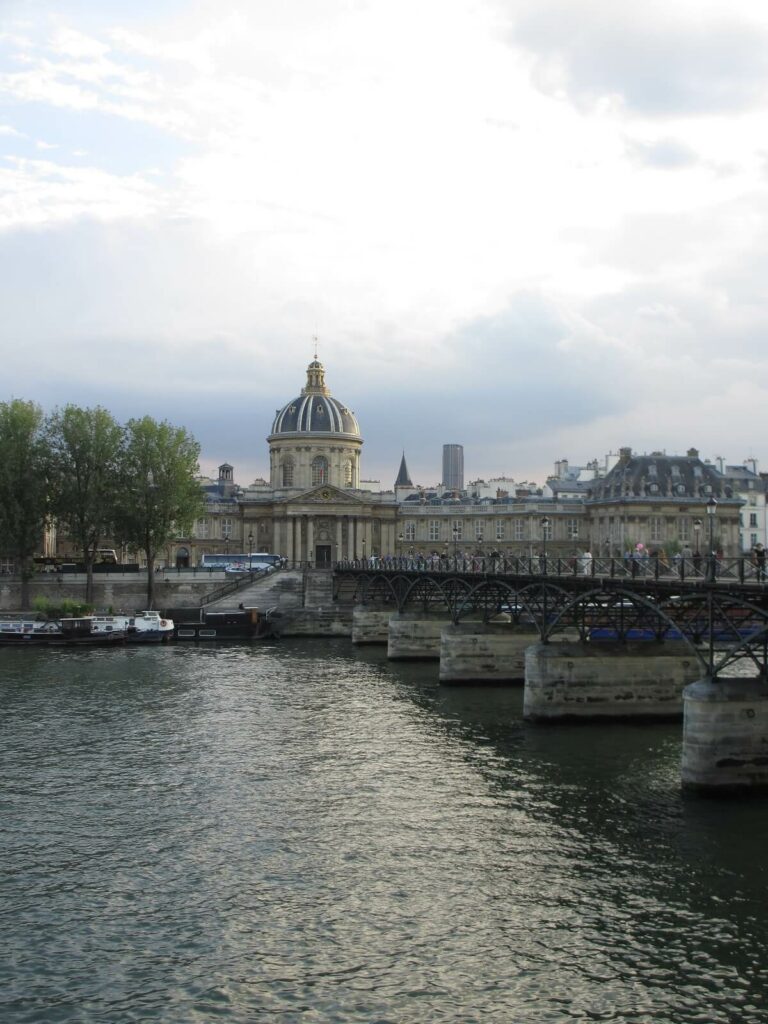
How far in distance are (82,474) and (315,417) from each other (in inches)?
2238

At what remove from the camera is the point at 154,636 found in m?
86.2

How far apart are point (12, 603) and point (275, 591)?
22618mm

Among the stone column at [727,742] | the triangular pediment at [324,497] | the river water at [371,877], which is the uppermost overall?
the triangular pediment at [324,497]

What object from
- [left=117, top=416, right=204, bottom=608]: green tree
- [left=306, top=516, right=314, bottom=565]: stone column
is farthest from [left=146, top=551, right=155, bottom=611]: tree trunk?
[left=306, top=516, right=314, bottom=565]: stone column

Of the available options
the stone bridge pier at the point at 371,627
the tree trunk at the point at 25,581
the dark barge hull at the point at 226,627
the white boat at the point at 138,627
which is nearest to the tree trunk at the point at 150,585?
the dark barge hull at the point at 226,627

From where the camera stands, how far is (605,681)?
1854 inches

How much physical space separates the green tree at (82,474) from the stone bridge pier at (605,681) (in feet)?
192

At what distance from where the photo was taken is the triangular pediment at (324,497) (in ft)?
467

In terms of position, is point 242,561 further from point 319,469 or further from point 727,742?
point 727,742

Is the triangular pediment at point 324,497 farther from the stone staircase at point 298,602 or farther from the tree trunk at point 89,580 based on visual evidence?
the tree trunk at point 89,580

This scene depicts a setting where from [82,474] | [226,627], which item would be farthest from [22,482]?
[226,627]

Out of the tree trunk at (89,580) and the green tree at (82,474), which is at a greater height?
the green tree at (82,474)

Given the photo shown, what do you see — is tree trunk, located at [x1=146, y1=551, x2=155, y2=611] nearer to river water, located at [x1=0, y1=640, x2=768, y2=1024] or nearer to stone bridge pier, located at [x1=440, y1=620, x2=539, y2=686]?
stone bridge pier, located at [x1=440, y1=620, x2=539, y2=686]

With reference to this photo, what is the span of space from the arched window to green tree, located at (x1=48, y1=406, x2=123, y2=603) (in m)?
52.3
